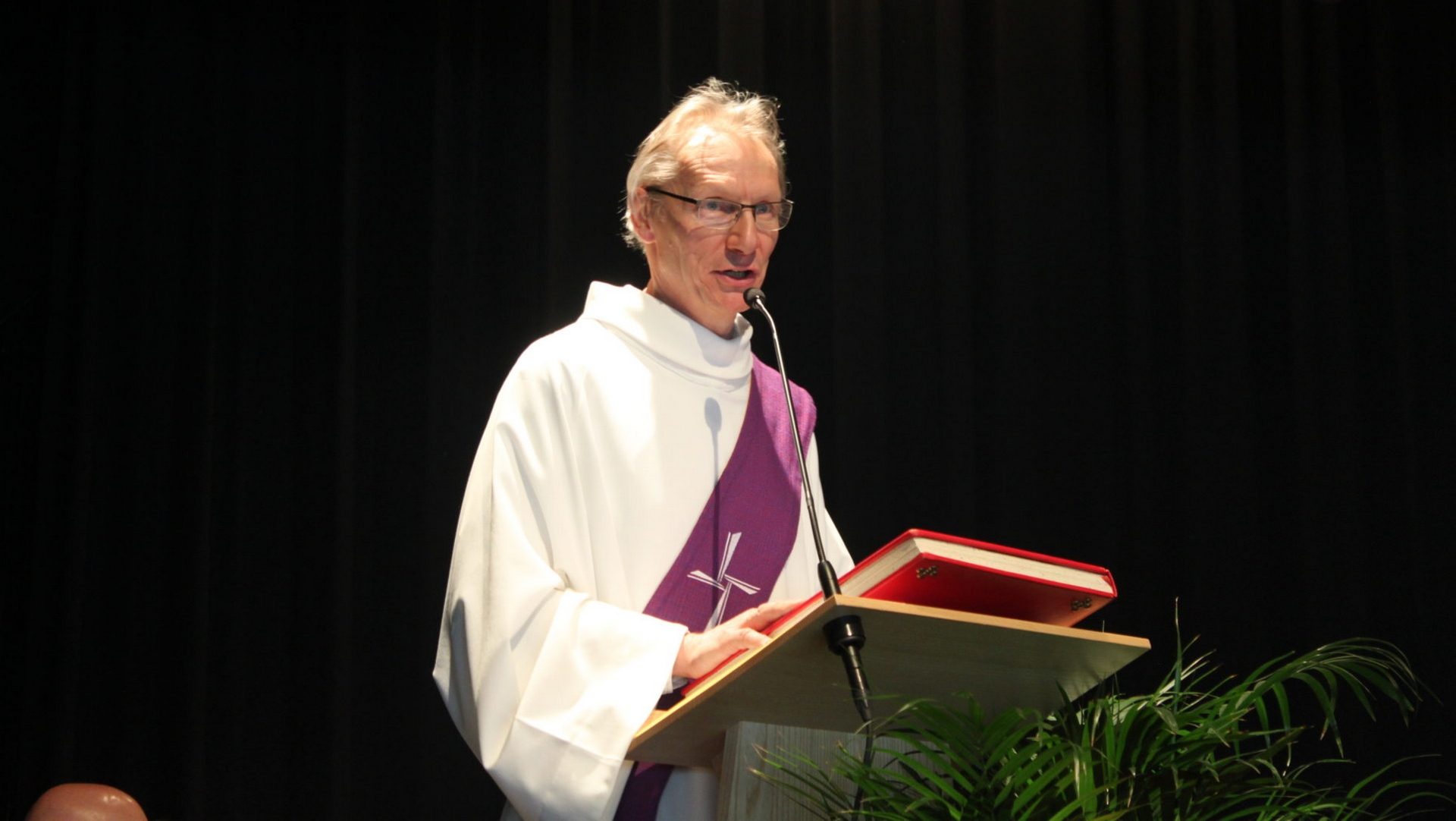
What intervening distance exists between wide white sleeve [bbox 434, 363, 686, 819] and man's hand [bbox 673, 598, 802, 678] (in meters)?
0.02

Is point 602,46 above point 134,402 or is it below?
above

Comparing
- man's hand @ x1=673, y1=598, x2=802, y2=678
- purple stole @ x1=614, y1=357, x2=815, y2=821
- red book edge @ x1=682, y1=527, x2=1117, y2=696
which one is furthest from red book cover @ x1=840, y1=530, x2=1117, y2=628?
purple stole @ x1=614, y1=357, x2=815, y2=821

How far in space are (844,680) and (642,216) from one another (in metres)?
0.99

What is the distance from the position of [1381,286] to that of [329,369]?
7.97 feet

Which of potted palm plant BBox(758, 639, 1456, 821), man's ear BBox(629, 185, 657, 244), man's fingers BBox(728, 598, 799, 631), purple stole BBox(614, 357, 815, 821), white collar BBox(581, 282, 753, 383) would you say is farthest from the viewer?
man's ear BBox(629, 185, 657, 244)

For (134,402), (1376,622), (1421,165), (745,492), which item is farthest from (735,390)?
(1421,165)

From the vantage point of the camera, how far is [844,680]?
133 centimetres

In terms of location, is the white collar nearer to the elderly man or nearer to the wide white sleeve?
the elderly man

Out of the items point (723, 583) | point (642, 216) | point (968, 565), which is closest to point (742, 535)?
point (723, 583)

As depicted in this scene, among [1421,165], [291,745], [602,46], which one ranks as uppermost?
[602,46]

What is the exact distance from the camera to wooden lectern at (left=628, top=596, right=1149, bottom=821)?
1.24m

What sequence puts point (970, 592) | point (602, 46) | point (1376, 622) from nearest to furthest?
1. point (970, 592)
2. point (602, 46)
3. point (1376, 622)

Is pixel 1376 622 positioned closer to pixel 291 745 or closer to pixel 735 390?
pixel 735 390

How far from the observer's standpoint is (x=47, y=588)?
2.69 m
